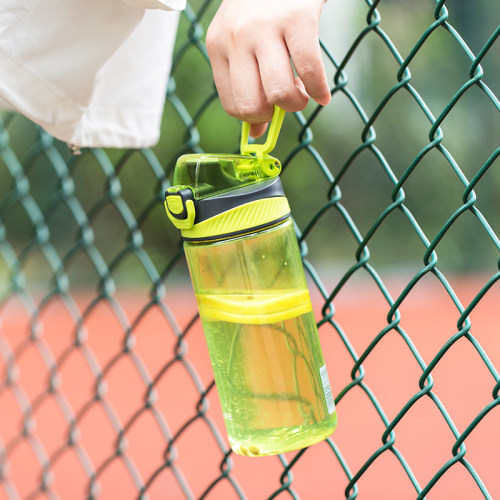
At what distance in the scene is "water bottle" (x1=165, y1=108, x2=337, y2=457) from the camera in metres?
0.58

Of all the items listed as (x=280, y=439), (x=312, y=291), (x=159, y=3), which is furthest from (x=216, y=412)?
(x=159, y=3)

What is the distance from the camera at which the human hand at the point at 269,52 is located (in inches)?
20.7

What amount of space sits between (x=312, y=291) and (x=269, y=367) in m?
5.68

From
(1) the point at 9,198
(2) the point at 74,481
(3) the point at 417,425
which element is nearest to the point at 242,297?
(1) the point at 9,198

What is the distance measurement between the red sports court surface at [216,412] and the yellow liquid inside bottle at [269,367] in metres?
0.38

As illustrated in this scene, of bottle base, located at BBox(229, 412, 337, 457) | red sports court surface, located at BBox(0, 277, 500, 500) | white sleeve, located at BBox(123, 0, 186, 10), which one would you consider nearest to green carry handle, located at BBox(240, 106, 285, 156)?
white sleeve, located at BBox(123, 0, 186, 10)

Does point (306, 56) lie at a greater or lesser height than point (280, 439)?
greater

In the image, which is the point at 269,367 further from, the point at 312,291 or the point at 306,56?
the point at 312,291

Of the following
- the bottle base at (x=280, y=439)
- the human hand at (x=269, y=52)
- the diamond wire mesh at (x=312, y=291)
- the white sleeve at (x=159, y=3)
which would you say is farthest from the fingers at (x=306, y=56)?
the bottle base at (x=280, y=439)

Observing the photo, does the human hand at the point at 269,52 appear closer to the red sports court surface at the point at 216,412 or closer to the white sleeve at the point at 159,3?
Answer: the white sleeve at the point at 159,3

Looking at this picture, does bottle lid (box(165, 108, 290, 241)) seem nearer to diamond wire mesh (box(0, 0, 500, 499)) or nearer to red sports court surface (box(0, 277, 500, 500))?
diamond wire mesh (box(0, 0, 500, 499))

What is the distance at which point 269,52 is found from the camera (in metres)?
0.53

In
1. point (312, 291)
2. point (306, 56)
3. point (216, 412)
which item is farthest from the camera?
point (312, 291)

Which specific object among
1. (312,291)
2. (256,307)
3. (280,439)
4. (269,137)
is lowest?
(312,291)
